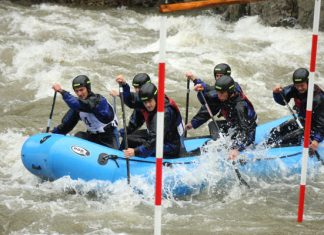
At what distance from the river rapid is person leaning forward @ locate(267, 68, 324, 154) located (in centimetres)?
52

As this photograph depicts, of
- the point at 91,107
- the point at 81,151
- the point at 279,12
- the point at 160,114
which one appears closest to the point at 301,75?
the point at 91,107

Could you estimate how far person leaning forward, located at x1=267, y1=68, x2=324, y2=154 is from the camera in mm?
6742

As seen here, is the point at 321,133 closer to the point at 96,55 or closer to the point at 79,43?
the point at 96,55

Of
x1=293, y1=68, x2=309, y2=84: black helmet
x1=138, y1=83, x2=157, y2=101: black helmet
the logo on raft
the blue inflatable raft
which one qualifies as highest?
x1=293, y1=68, x2=309, y2=84: black helmet

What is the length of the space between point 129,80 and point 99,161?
4901mm

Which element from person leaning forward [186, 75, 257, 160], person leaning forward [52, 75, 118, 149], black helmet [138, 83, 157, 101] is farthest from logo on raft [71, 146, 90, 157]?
person leaning forward [186, 75, 257, 160]

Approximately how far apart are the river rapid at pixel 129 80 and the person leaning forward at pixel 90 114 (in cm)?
74

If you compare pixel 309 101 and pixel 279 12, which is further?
pixel 279 12

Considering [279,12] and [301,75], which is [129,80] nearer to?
[301,75]

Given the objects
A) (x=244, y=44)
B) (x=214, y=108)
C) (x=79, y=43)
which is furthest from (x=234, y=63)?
(x=214, y=108)

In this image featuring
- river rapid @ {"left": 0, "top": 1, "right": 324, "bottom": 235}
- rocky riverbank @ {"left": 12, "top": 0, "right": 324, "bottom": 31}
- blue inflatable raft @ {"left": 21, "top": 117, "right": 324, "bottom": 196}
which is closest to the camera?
river rapid @ {"left": 0, "top": 1, "right": 324, "bottom": 235}

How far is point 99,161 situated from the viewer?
634cm

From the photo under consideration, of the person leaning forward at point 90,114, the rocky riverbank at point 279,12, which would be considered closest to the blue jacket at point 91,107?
the person leaning forward at point 90,114

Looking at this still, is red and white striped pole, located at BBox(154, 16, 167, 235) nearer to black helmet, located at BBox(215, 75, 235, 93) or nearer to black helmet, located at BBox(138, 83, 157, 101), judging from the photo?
black helmet, located at BBox(138, 83, 157, 101)
